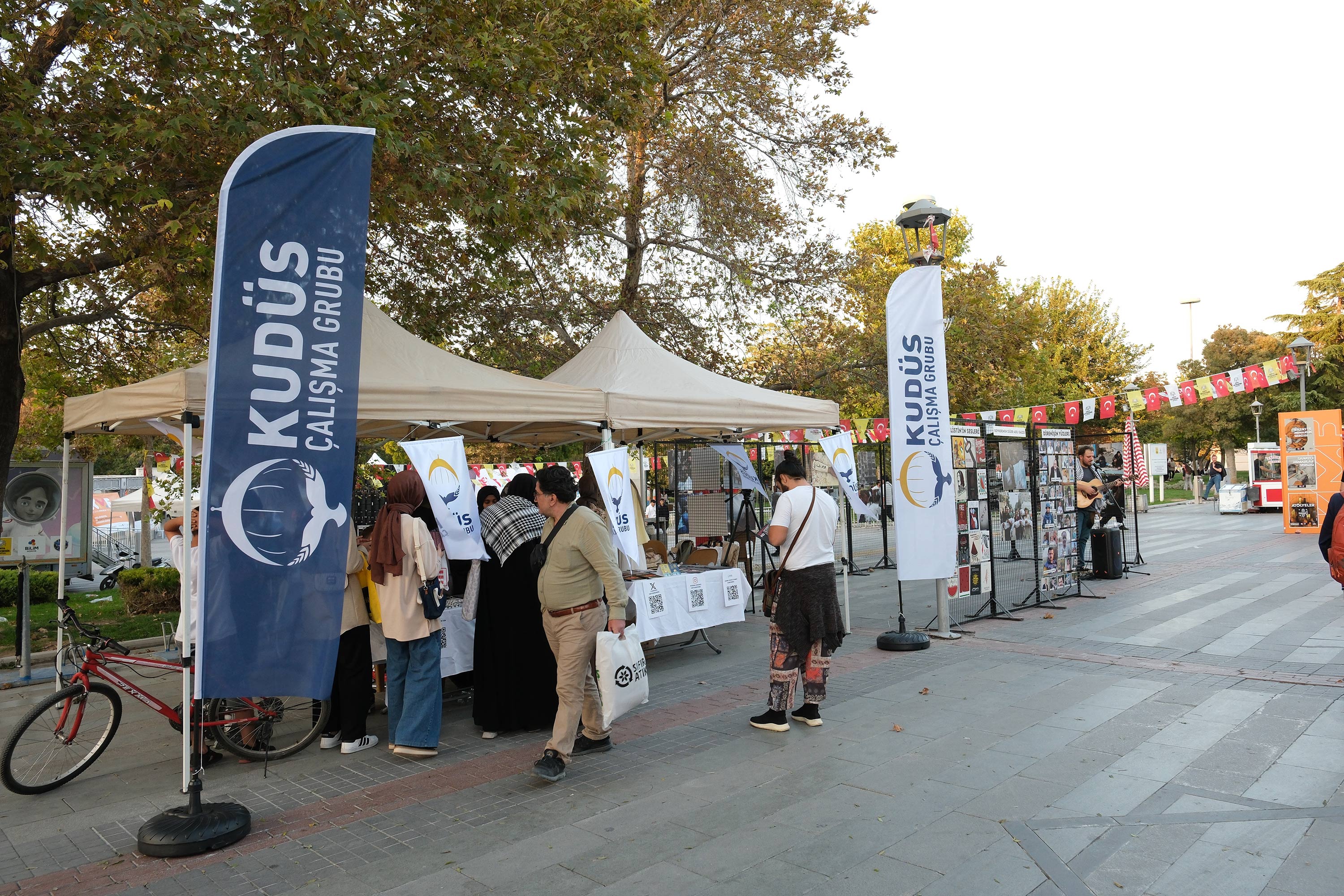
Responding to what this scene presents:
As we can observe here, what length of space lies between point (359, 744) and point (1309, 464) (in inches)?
919

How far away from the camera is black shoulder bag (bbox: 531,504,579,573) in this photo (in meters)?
5.11

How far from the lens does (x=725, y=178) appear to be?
1364 centimetres

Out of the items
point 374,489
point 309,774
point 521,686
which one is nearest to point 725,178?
point 374,489

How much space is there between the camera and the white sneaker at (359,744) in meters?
5.74

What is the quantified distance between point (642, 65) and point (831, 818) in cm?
804

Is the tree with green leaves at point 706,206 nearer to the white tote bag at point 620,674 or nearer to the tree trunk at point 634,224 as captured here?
the tree trunk at point 634,224

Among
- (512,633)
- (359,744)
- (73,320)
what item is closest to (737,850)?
(512,633)

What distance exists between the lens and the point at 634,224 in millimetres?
13883

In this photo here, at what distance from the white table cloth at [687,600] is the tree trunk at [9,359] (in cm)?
636

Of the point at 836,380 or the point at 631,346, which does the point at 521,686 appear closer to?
the point at 631,346

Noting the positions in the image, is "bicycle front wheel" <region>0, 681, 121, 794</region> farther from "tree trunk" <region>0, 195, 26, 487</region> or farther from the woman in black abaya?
"tree trunk" <region>0, 195, 26, 487</region>

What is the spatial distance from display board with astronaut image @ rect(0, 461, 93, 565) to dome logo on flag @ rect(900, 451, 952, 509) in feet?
26.9

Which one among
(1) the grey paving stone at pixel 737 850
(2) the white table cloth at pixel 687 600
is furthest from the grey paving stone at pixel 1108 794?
(2) the white table cloth at pixel 687 600

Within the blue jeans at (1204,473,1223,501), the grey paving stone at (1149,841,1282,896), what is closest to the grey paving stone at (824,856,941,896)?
the grey paving stone at (1149,841,1282,896)
